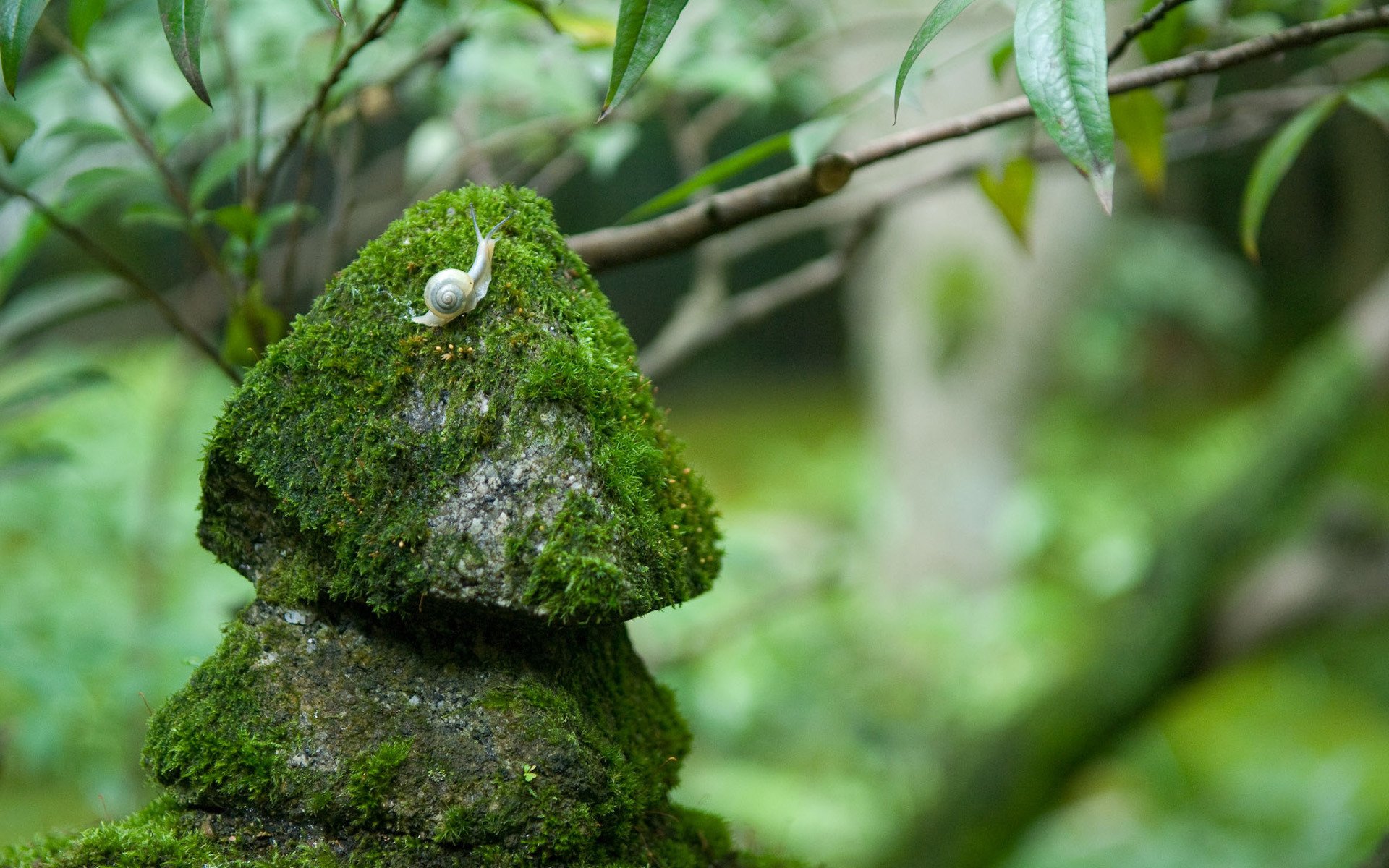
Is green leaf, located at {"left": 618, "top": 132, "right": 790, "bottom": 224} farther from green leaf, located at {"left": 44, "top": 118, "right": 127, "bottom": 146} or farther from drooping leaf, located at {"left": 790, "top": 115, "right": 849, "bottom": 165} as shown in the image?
green leaf, located at {"left": 44, "top": 118, "right": 127, "bottom": 146}

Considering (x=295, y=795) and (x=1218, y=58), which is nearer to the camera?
(x=295, y=795)

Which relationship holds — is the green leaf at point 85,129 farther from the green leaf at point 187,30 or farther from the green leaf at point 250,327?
the green leaf at point 187,30

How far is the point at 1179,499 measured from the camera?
4.59 metres

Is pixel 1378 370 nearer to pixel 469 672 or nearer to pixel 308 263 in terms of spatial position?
pixel 469 672

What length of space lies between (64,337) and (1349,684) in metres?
6.85

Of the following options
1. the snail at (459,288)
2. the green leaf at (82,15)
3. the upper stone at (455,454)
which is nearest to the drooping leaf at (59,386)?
the green leaf at (82,15)

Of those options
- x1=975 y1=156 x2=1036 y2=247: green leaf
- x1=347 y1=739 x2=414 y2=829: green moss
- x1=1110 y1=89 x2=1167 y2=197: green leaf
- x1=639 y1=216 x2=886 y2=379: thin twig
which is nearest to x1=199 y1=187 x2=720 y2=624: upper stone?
x1=347 y1=739 x2=414 y2=829: green moss

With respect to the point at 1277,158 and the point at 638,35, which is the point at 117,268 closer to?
the point at 638,35

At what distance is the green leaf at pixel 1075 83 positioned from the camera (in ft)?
2.39

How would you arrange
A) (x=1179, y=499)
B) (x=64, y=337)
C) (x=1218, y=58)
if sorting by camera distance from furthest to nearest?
1. (x=64, y=337)
2. (x=1179, y=499)
3. (x=1218, y=58)

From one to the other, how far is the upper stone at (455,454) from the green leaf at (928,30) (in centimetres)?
30

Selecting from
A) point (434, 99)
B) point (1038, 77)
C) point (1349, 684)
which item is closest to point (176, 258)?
point (434, 99)

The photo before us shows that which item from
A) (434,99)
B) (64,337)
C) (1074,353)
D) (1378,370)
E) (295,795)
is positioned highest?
(64,337)

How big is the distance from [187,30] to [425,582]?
45cm
